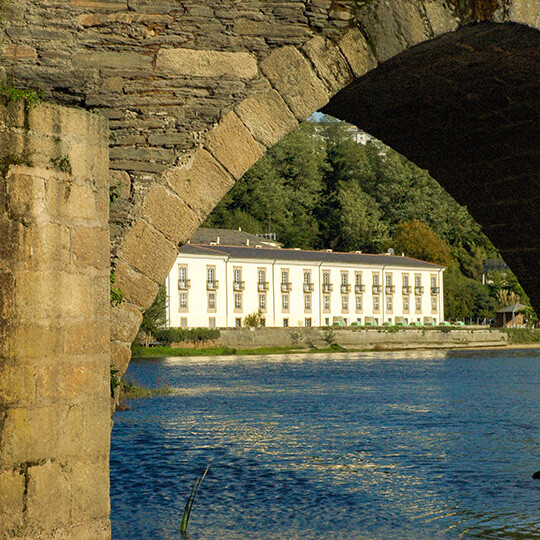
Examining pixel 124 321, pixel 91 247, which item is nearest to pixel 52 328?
pixel 91 247

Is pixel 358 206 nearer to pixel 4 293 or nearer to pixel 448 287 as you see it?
pixel 448 287

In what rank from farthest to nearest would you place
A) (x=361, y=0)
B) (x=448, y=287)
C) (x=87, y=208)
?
(x=448, y=287) → (x=361, y=0) → (x=87, y=208)

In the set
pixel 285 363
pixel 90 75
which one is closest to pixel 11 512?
pixel 90 75

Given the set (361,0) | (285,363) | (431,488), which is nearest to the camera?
(361,0)

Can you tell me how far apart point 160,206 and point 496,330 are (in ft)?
200

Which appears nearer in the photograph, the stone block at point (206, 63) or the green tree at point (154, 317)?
the stone block at point (206, 63)

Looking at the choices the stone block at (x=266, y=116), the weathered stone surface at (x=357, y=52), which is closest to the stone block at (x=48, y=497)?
the stone block at (x=266, y=116)

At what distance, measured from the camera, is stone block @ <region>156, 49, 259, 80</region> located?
15.7 feet

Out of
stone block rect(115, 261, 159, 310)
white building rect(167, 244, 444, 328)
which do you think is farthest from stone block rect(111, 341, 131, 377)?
white building rect(167, 244, 444, 328)

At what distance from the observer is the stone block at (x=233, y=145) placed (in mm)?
4750

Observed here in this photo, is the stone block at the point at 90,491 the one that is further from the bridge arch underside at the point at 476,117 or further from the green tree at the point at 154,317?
the green tree at the point at 154,317

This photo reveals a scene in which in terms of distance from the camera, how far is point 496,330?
208ft

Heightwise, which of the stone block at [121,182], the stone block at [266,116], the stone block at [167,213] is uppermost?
the stone block at [266,116]

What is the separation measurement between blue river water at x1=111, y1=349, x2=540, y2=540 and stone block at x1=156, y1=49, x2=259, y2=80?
5.81m
